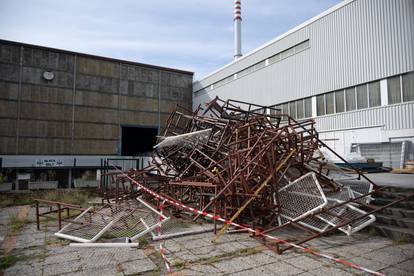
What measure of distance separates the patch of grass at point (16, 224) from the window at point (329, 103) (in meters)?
15.8

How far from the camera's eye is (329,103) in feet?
54.5

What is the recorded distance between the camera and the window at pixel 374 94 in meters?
14.0

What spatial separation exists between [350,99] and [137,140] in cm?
2327

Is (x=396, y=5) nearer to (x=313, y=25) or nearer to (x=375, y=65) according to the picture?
(x=375, y=65)

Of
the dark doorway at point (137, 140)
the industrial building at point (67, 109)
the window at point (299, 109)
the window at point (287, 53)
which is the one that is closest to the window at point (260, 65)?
the window at point (287, 53)

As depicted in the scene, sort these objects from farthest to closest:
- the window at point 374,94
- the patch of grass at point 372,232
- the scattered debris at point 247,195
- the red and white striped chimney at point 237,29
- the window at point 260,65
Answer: the red and white striped chimney at point 237,29
the window at point 260,65
the window at point 374,94
the patch of grass at point 372,232
the scattered debris at point 247,195

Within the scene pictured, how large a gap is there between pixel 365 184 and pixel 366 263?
12.0 feet

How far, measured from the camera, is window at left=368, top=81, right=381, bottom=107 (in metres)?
14.0

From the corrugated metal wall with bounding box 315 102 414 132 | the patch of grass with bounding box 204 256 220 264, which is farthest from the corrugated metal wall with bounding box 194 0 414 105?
the patch of grass with bounding box 204 256 220 264

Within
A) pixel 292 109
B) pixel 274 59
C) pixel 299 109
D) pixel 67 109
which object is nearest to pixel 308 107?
pixel 299 109

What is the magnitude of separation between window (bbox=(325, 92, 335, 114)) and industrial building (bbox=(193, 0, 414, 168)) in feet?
0.20

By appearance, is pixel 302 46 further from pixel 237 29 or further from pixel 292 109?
pixel 237 29

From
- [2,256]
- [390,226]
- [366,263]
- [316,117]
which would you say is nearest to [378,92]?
[316,117]

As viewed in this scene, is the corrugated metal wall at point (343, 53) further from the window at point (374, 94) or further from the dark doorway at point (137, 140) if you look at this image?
the dark doorway at point (137, 140)
